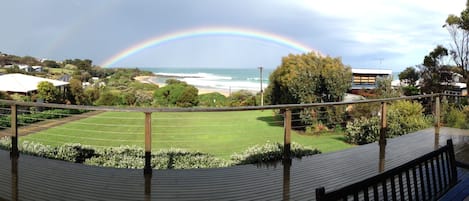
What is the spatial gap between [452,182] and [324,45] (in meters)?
46.3

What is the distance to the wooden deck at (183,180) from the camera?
9.53 ft

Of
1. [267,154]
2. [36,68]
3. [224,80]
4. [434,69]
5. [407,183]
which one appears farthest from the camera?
[224,80]

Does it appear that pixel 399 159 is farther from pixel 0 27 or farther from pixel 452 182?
pixel 0 27

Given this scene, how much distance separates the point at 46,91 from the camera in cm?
2673

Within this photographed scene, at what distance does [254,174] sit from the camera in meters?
3.65

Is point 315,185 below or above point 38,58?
below

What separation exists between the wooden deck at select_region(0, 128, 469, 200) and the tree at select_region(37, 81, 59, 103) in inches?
987

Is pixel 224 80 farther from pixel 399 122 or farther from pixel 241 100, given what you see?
pixel 399 122

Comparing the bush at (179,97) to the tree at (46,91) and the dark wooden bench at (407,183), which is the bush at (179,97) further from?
the dark wooden bench at (407,183)

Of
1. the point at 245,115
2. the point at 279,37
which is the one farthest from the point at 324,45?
the point at 245,115


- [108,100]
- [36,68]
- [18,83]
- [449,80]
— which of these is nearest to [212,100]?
[108,100]

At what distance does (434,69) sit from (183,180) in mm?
21684

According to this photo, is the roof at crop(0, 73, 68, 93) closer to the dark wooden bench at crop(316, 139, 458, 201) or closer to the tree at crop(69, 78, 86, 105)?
the tree at crop(69, 78, 86, 105)

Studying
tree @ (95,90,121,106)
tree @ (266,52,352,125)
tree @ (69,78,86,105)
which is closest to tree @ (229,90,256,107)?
tree @ (95,90,121,106)
